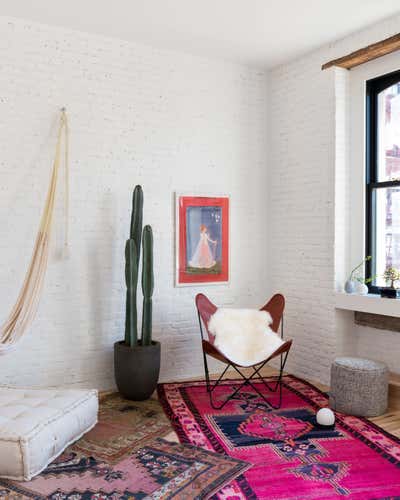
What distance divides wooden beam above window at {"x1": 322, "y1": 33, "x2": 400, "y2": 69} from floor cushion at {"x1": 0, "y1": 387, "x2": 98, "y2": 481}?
10.8 feet

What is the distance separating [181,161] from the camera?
4824mm

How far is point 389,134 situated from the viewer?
4.36 m

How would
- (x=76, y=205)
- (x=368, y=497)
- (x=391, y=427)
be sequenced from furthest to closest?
1. (x=76, y=205)
2. (x=391, y=427)
3. (x=368, y=497)

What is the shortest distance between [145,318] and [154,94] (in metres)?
2.00

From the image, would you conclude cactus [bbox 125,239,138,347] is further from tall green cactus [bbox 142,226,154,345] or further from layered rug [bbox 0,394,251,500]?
layered rug [bbox 0,394,251,500]

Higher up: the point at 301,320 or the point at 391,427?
the point at 301,320

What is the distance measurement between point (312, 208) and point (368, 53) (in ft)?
4.51

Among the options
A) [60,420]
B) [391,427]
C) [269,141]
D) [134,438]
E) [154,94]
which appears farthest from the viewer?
[269,141]

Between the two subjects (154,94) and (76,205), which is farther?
(154,94)

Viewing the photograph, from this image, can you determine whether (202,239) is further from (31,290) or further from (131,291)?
Answer: (31,290)

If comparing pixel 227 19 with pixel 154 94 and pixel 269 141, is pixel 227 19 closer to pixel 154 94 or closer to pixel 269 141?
pixel 154 94

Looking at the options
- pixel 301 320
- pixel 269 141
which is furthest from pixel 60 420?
pixel 269 141

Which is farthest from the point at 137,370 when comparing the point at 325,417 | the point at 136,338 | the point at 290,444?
the point at 325,417

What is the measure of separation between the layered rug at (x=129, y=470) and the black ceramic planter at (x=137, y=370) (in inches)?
20.3
